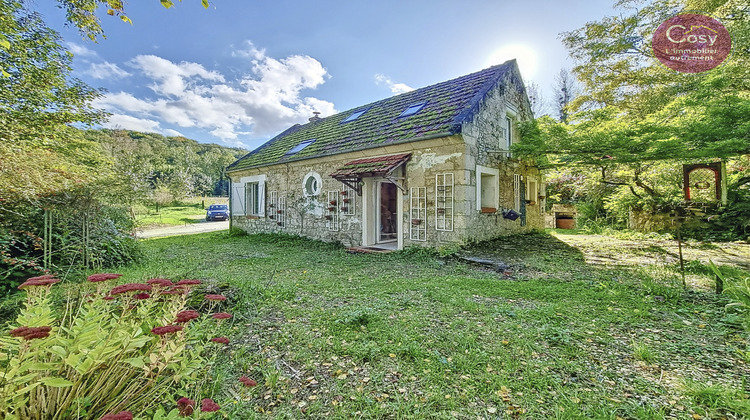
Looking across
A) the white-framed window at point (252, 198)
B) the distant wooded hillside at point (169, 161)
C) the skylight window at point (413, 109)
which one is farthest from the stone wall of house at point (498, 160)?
the distant wooded hillside at point (169, 161)

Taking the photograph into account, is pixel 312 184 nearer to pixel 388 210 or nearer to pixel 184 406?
pixel 388 210

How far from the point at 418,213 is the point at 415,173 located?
105 cm

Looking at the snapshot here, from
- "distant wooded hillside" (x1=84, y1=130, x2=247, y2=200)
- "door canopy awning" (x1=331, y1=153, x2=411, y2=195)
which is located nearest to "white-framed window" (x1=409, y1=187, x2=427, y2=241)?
"door canopy awning" (x1=331, y1=153, x2=411, y2=195)

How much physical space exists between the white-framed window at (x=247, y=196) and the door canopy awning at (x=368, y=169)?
5.29 m

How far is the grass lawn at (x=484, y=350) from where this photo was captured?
70.7 inches

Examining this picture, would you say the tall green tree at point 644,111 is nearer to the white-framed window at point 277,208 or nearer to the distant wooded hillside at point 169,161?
the white-framed window at point 277,208

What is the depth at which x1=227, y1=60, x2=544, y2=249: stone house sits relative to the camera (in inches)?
276

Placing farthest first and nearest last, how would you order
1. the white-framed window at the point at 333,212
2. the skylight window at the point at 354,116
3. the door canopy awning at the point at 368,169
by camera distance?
the skylight window at the point at 354,116 → the white-framed window at the point at 333,212 → the door canopy awning at the point at 368,169

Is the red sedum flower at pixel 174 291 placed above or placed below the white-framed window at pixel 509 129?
below

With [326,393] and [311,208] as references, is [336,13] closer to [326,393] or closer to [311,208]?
[311,208]

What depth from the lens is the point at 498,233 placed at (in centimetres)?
833

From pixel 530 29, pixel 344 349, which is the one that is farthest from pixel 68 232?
pixel 530 29

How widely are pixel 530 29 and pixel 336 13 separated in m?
5.23

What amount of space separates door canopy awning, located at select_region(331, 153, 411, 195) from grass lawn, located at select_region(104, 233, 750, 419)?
3321 millimetres
